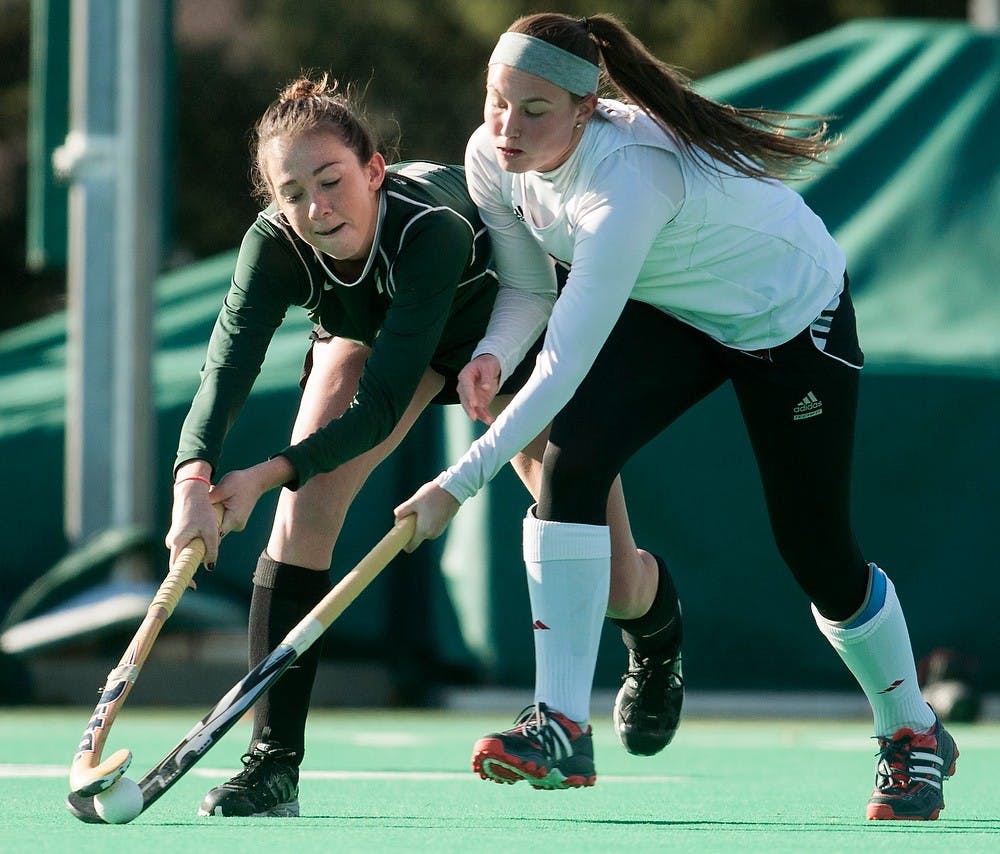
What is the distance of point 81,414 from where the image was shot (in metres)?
7.71

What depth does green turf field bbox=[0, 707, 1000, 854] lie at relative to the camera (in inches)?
124

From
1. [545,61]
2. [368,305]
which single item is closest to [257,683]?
[368,305]

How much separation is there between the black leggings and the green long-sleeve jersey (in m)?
0.31

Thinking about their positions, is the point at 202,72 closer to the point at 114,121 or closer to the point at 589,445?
the point at 114,121

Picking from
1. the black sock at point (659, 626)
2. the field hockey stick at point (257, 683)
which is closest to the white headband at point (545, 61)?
the field hockey stick at point (257, 683)

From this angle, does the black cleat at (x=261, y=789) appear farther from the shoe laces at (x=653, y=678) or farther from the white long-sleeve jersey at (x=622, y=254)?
the shoe laces at (x=653, y=678)

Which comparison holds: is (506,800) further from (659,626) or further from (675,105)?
(675,105)

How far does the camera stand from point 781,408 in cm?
359

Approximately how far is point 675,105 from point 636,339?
448 mm

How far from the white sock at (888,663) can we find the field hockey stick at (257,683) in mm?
966

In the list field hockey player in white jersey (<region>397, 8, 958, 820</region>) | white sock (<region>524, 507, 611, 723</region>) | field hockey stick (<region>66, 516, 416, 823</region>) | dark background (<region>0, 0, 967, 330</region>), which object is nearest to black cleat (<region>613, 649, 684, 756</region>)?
field hockey player in white jersey (<region>397, 8, 958, 820</region>)

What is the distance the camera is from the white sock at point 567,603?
11.0ft

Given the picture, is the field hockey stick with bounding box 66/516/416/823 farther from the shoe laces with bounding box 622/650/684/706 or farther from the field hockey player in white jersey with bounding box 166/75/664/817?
the shoe laces with bounding box 622/650/684/706

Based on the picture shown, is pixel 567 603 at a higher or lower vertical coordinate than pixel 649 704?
higher
